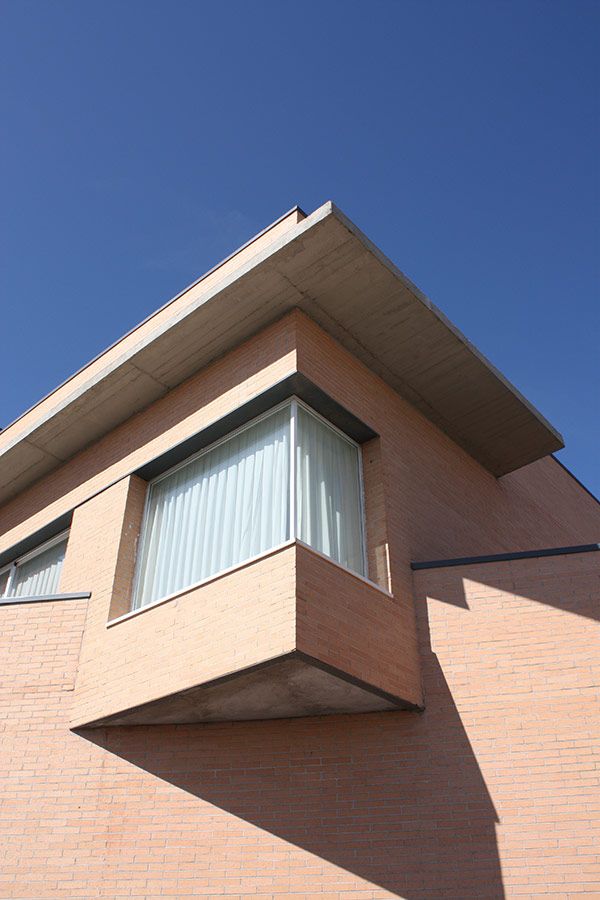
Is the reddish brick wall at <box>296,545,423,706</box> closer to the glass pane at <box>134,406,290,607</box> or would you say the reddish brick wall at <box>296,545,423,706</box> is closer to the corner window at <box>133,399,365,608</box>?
the corner window at <box>133,399,365,608</box>

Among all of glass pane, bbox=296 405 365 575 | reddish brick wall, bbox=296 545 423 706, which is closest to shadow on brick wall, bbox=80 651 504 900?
reddish brick wall, bbox=296 545 423 706

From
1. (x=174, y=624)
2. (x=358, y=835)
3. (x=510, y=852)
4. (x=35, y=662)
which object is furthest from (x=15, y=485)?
(x=510, y=852)

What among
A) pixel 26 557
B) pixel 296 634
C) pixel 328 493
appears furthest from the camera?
pixel 26 557

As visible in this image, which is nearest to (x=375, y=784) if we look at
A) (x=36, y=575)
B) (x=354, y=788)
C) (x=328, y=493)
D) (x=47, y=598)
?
(x=354, y=788)

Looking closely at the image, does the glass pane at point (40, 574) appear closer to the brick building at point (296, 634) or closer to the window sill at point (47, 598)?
the brick building at point (296, 634)

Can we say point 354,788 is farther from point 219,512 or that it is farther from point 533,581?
point 219,512

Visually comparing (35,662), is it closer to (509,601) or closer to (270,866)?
(270,866)

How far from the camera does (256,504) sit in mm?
8914

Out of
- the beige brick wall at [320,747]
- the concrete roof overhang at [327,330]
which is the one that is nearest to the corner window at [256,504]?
the beige brick wall at [320,747]

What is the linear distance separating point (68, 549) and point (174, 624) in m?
2.89

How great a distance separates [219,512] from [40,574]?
3.60 metres

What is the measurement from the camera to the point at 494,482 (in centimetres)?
1234

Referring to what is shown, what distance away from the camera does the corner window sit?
342 inches

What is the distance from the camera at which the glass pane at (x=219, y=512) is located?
876 centimetres
